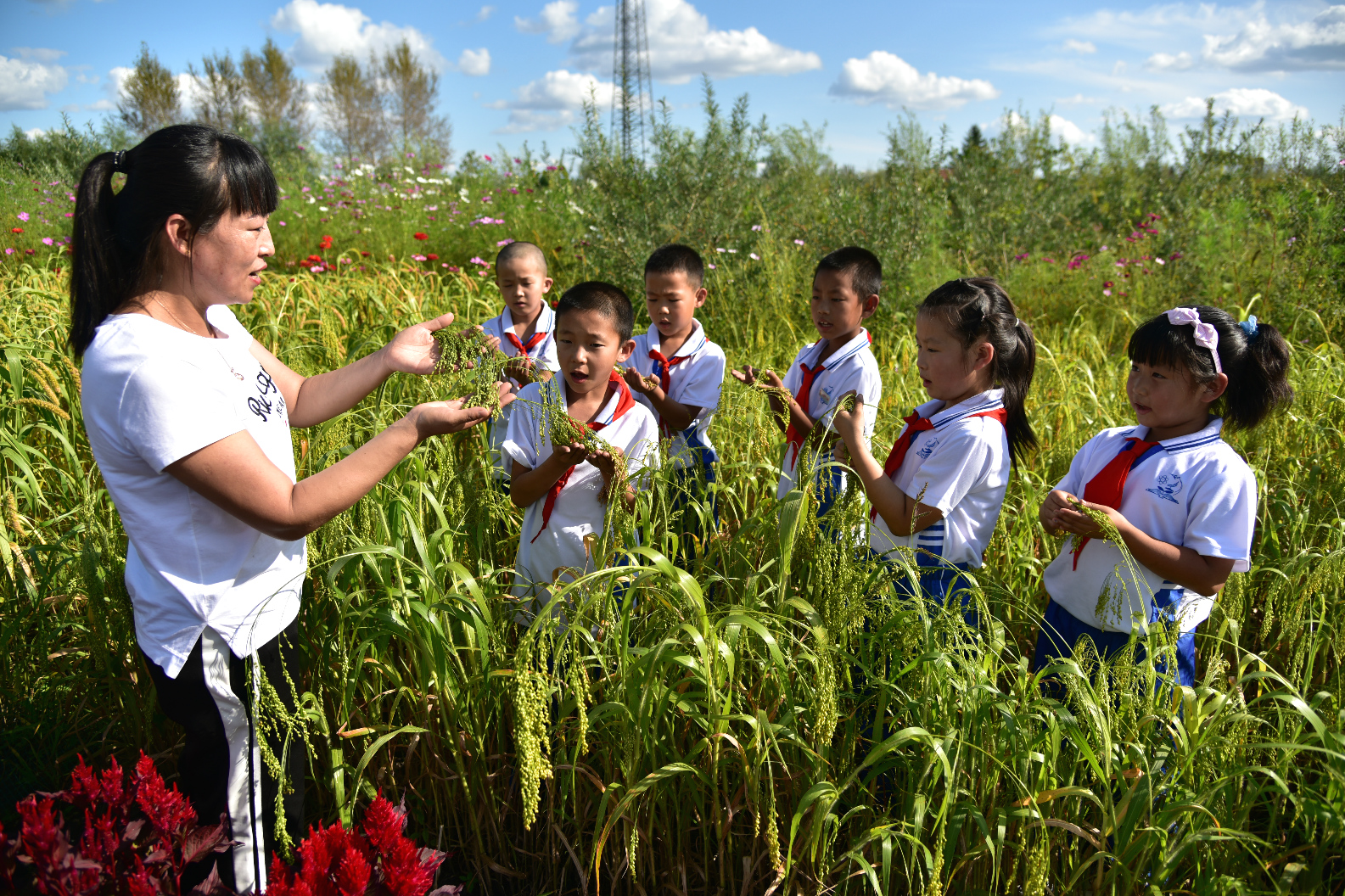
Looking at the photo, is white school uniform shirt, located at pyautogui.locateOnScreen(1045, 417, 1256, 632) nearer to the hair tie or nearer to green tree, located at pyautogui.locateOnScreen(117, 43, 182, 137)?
the hair tie

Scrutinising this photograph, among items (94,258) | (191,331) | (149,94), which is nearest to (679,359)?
(191,331)

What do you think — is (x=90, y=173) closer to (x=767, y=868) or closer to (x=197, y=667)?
(x=197, y=667)

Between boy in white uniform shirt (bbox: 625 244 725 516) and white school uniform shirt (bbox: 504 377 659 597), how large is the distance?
606 mm

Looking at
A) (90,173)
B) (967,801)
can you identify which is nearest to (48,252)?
(90,173)

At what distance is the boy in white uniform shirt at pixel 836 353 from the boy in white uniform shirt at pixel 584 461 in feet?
1.52

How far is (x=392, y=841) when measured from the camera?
120cm

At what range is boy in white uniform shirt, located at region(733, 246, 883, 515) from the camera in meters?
2.48

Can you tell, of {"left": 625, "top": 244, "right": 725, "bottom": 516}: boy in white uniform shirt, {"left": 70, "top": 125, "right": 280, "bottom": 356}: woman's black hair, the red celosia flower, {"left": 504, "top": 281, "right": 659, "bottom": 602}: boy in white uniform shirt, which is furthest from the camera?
{"left": 625, "top": 244, "right": 725, "bottom": 516}: boy in white uniform shirt

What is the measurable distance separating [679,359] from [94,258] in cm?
186

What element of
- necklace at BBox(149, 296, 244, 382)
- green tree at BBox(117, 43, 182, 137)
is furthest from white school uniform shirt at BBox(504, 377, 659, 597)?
green tree at BBox(117, 43, 182, 137)

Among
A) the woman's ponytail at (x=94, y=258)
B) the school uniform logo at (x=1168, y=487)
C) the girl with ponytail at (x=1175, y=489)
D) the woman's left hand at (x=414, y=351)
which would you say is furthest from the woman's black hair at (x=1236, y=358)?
the woman's ponytail at (x=94, y=258)

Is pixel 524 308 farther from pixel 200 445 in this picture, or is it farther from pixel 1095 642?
pixel 1095 642

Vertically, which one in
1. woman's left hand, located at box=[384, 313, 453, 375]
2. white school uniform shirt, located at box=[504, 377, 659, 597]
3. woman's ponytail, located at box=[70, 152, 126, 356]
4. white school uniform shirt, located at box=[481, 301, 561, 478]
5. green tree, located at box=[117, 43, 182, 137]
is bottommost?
white school uniform shirt, located at box=[504, 377, 659, 597]

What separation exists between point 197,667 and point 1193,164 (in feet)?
29.3
